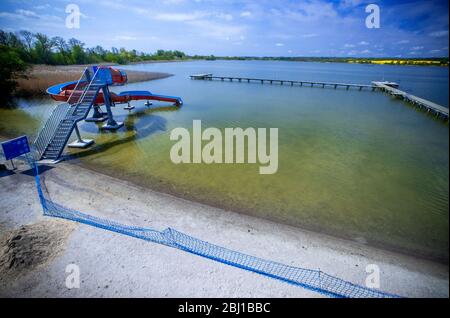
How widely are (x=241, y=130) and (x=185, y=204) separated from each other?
1169 centimetres

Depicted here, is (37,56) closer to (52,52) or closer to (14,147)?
(52,52)

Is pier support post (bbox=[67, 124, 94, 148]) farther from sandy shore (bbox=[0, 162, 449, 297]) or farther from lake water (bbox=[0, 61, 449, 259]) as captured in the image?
sandy shore (bbox=[0, 162, 449, 297])

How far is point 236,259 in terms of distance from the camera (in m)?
6.71

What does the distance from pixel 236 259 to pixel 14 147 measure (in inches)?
511

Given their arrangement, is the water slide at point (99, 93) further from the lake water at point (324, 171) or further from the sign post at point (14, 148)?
the sign post at point (14, 148)

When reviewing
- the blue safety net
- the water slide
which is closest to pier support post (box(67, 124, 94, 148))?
the water slide

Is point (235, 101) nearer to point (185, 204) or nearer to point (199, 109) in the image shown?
point (199, 109)

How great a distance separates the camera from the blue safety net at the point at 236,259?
577cm

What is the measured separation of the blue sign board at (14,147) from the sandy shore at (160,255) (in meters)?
2.38

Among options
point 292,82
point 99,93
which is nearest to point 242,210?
point 99,93

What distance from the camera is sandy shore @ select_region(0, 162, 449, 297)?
573 centimetres

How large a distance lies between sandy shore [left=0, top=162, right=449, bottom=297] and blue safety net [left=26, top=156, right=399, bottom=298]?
0.67ft

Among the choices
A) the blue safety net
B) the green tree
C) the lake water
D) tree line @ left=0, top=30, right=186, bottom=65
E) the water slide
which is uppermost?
tree line @ left=0, top=30, right=186, bottom=65
